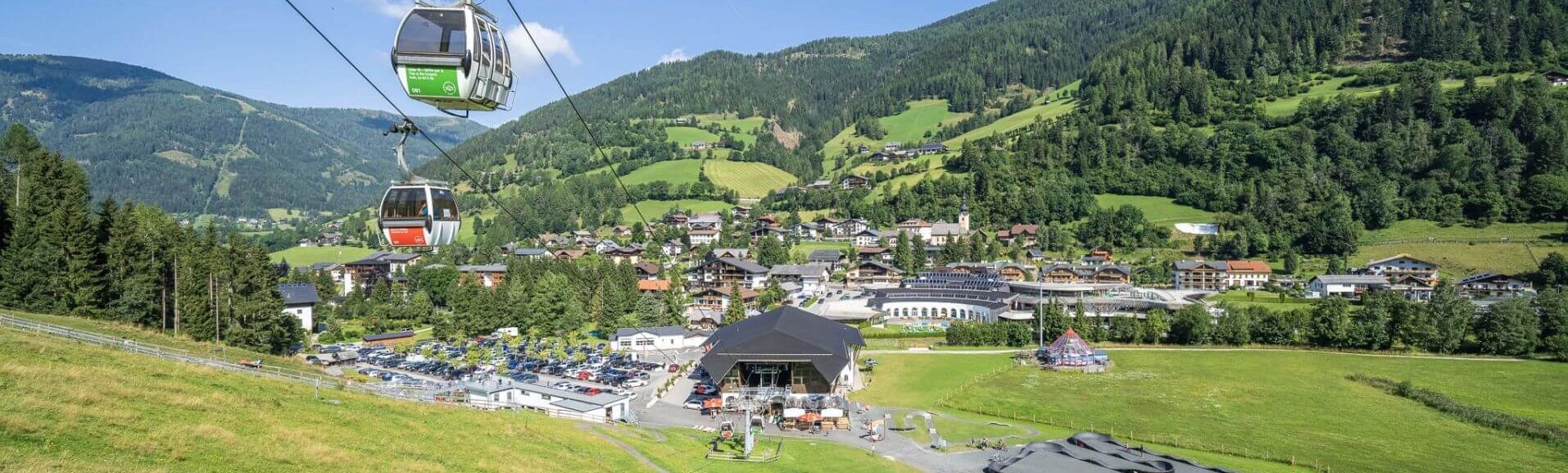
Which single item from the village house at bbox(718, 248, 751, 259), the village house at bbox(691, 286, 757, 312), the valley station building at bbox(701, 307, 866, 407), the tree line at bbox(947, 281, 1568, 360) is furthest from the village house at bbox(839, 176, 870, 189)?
the valley station building at bbox(701, 307, 866, 407)

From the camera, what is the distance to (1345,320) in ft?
166

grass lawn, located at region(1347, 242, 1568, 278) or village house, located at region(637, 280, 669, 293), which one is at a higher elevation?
grass lawn, located at region(1347, 242, 1568, 278)

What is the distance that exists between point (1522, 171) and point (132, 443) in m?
111

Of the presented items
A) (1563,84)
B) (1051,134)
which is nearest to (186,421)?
(1051,134)

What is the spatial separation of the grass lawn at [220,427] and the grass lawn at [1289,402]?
21.9 metres

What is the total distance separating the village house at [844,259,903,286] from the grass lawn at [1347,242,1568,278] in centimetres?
4077

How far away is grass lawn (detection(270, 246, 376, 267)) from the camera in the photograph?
112894 mm

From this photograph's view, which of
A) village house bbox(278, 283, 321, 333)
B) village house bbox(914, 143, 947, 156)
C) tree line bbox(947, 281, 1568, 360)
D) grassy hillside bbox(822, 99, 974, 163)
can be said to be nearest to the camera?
tree line bbox(947, 281, 1568, 360)

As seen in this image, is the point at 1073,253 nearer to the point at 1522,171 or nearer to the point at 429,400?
the point at 1522,171

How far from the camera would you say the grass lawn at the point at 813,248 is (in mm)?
93125

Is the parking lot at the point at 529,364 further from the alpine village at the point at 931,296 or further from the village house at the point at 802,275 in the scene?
the village house at the point at 802,275

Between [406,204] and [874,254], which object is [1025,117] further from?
[406,204]

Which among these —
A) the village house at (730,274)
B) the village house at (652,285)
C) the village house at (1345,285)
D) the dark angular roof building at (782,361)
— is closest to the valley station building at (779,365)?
the dark angular roof building at (782,361)

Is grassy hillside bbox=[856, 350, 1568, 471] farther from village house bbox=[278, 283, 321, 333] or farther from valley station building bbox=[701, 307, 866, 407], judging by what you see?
village house bbox=[278, 283, 321, 333]
